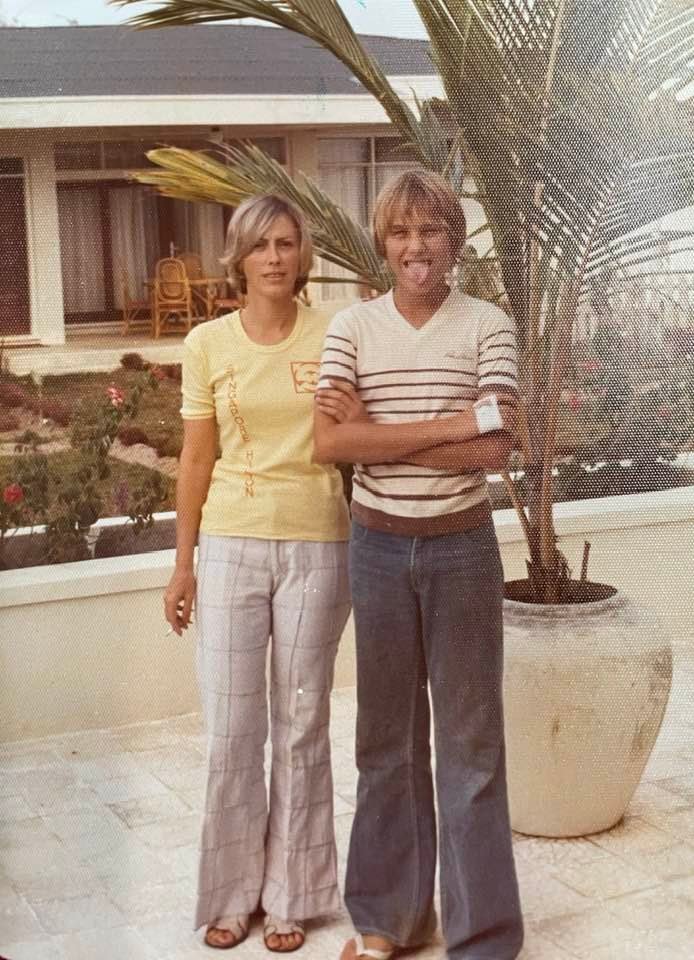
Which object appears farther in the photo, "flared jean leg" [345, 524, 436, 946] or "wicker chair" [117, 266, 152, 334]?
"wicker chair" [117, 266, 152, 334]

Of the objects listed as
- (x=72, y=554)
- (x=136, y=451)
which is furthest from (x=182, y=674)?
(x=136, y=451)

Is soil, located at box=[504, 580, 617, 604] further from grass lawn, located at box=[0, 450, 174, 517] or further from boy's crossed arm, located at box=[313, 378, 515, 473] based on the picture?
grass lawn, located at box=[0, 450, 174, 517]

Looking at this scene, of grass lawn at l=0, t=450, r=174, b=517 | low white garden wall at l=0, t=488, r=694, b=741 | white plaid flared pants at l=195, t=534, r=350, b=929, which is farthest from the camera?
low white garden wall at l=0, t=488, r=694, b=741

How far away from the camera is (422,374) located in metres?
2.17

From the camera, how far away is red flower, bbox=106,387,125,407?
256 centimetres

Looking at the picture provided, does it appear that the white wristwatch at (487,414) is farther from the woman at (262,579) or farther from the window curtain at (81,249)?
the window curtain at (81,249)

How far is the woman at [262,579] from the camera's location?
2285 millimetres

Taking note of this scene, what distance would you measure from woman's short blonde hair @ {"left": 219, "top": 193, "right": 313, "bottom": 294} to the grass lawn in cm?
54

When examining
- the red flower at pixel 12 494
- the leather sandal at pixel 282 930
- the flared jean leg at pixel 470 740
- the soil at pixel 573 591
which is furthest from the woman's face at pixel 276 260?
the leather sandal at pixel 282 930

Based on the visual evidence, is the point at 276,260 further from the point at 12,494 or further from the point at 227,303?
the point at 12,494

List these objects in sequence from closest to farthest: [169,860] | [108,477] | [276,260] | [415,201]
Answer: [415,201] < [276,260] < [108,477] < [169,860]

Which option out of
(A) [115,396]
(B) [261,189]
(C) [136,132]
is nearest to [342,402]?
(B) [261,189]

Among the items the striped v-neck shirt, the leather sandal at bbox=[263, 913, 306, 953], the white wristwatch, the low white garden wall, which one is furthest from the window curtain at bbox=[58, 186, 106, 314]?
the leather sandal at bbox=[263, 913, 306, 953]

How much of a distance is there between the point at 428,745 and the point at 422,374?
66cm
